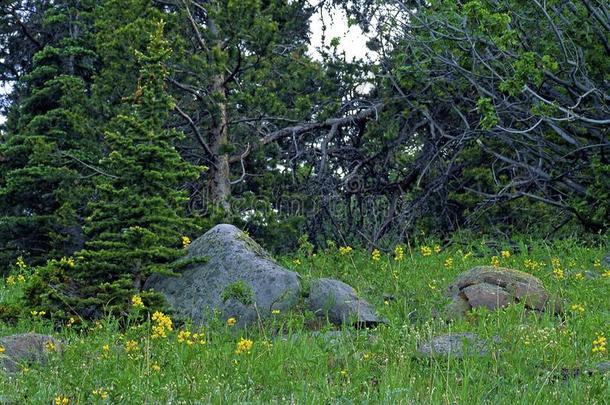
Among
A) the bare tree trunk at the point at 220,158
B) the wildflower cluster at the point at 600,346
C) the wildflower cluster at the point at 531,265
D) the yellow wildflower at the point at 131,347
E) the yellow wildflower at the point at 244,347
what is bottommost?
the wildflower cluster at the point at 600,346

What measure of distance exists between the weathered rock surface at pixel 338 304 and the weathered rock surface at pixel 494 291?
2.49 feet

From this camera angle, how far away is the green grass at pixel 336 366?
4922 millimetres

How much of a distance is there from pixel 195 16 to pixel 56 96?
3119 millimetres

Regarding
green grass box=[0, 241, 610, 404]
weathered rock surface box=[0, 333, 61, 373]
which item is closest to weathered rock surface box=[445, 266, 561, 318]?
green grass box=[0, 241, 610, 404]

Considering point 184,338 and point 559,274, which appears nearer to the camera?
point 184,338

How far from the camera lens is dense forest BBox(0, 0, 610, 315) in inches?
462

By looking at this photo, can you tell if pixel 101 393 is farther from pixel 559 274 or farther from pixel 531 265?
pixel 531 265

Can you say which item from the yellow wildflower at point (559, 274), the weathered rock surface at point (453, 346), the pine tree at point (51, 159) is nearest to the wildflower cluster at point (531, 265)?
the yellow wildflower at point (559, 274)

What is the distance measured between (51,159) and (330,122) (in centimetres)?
506

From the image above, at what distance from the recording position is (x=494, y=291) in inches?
317

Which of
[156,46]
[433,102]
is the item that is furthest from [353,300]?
[433,102]

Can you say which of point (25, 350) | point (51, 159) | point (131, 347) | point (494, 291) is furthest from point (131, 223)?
point (51, 159)

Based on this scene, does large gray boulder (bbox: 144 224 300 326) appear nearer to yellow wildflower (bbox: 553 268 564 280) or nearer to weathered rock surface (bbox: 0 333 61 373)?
weathered rock surface (bbox: 0 333 61 373)

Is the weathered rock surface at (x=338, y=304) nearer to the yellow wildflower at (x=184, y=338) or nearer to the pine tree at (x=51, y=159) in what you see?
the yellow wildflower at (x=184, y=338)
